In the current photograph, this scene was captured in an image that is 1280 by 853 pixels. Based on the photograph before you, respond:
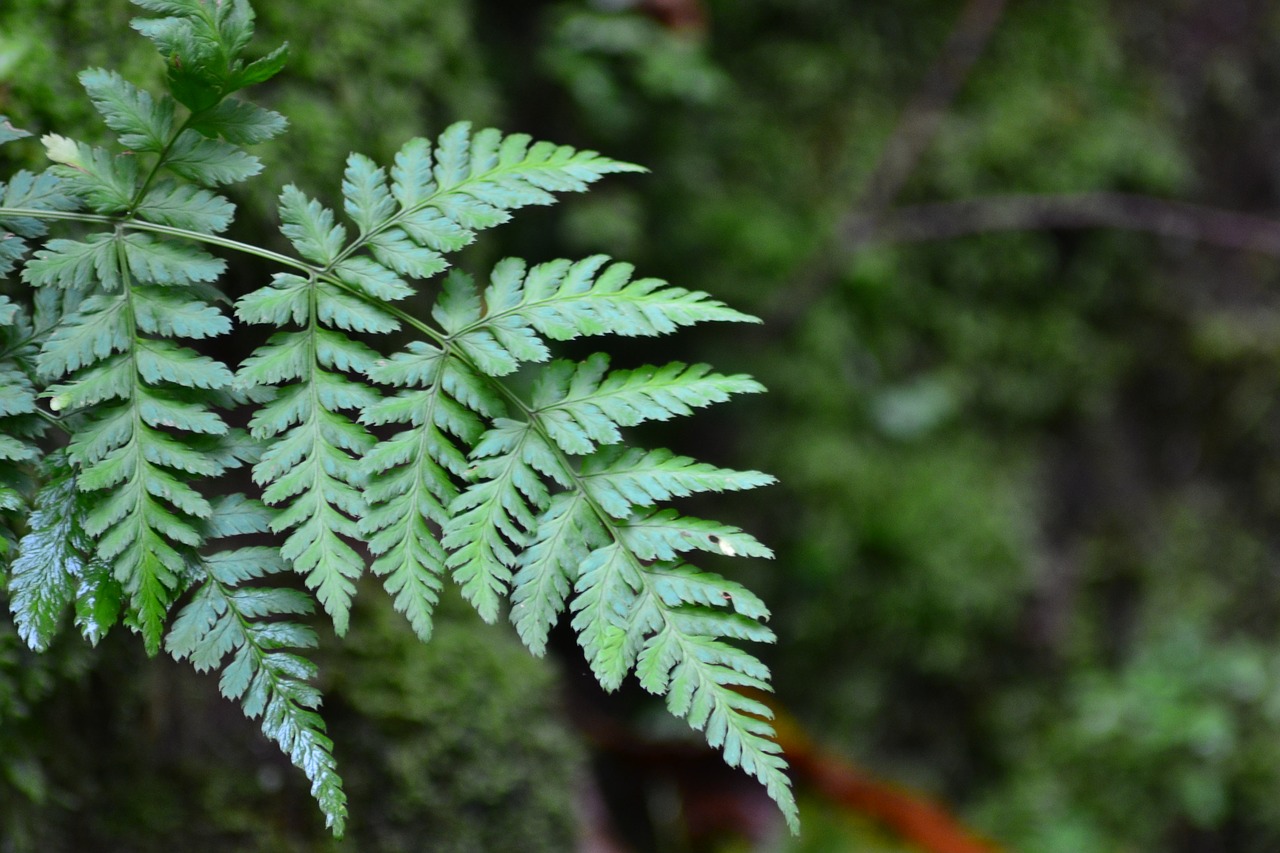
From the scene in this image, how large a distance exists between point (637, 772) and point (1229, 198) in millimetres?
3765

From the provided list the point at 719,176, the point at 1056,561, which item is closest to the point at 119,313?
the point at 719,176

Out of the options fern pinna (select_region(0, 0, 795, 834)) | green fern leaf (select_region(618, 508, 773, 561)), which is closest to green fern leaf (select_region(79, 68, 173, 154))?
fern pinna (select_region(0, 0, 795, 834))

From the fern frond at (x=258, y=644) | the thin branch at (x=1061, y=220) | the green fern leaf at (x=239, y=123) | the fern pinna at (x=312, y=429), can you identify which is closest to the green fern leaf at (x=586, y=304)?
the fern pinna at (x=312, y=429)

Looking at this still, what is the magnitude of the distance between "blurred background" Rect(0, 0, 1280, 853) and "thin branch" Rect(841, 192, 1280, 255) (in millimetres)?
14

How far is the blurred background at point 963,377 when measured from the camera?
3654 millimetres

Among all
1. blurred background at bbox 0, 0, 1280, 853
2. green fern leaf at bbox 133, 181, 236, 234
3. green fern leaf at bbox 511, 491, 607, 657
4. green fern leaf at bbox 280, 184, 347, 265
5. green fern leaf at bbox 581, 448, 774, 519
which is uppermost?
blurred background at bbox 0, 0, 1280, 853

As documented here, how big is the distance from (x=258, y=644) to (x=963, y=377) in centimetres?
351

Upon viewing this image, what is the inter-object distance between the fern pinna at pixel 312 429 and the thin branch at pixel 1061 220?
2712 millimetres

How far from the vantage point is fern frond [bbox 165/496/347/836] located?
153cm

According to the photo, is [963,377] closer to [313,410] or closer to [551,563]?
[551,563]

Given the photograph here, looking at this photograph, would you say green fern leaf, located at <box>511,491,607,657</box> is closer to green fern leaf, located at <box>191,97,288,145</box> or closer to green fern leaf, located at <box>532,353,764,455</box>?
green fern leaf, located at <box>532,353,764,455</box>

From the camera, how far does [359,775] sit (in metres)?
2.35

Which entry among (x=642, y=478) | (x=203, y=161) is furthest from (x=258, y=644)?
(x=203, y=161)

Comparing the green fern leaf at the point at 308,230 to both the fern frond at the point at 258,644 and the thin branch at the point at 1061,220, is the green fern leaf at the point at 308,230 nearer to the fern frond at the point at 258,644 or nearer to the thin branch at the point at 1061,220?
the fern frond at the point at 258,644
